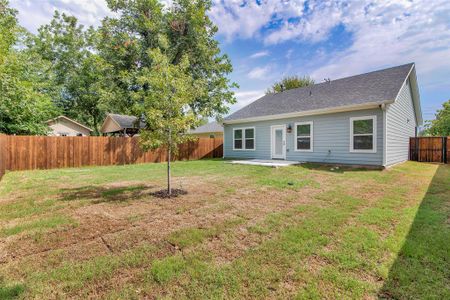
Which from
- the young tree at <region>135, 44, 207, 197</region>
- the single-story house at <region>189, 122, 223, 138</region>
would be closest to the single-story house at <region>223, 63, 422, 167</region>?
the young tree at <region>135, 44, 207, 197</region>

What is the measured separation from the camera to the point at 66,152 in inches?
424

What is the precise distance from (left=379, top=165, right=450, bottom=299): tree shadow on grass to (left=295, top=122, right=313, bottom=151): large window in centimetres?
737

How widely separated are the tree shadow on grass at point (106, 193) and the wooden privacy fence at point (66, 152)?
15.1 feet

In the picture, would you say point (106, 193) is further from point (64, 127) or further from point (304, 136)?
point (64, 127)

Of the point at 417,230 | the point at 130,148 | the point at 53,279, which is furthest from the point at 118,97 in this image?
the point at 417,230

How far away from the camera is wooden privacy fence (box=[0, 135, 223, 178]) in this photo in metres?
9.43

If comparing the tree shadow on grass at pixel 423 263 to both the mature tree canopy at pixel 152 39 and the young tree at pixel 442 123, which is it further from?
the young tree at pixel 442 123

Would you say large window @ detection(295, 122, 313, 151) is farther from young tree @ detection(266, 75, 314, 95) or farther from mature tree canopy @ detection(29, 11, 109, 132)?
mature tree canopy @ detection(29, 11, 109, 132)

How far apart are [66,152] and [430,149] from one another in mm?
19423

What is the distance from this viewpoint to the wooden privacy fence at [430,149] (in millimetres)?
12180

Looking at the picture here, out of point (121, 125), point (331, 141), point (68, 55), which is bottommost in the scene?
point (331, 141)

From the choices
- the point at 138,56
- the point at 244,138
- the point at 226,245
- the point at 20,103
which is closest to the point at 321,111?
the point at 244,138

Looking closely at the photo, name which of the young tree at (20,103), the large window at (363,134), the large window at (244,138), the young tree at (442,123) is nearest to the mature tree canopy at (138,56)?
the young tree at (20,103)

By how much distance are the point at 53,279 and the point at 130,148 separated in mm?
11362
